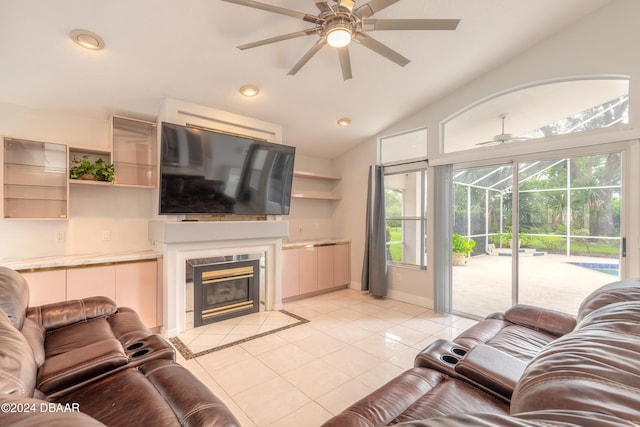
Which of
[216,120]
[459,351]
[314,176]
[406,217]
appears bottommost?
[459,351]

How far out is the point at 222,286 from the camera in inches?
143

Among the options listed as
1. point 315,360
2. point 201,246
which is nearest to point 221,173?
point 201,246

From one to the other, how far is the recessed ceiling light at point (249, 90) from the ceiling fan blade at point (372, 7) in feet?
5.46

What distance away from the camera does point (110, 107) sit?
3.12 m

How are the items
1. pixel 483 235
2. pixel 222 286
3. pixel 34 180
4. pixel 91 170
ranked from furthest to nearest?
pixel 483 235 < pixel 222 286 < pixel 91 170 < pixel 34 180

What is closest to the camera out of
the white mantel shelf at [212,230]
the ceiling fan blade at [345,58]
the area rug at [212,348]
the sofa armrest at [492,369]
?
the sofa armrest at [492,369]

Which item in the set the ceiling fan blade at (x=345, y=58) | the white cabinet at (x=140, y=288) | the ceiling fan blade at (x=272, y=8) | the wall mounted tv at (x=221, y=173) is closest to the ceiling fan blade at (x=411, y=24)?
the ceiling fan blade at (x=345, y=58)

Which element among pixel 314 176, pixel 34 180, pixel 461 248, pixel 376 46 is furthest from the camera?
pixel 314 176

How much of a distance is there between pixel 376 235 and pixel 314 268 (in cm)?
113

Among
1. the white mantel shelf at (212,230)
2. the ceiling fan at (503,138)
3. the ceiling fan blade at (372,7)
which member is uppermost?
the ceiling fan blade at (372,7)

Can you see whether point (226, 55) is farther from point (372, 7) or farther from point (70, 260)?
point (70, 260)

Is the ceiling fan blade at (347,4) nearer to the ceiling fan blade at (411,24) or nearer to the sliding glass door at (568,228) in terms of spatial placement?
the ceiling fan blade at (411,24)

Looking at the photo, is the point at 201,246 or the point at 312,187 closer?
the point at 201,246

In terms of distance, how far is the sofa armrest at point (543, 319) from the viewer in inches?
77.2
